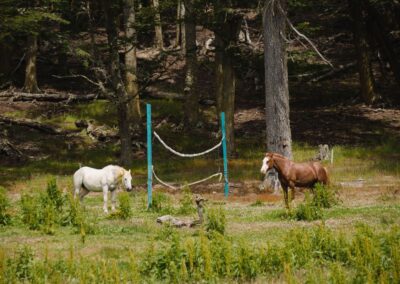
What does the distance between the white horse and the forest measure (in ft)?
0.16

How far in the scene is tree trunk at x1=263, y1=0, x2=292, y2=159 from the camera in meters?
24.2

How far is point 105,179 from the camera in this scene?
18.8m

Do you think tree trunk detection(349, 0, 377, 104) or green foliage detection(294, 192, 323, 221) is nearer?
green foliage detection(294, 192, 323, 221)

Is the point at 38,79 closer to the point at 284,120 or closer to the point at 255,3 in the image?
the point at 255,3

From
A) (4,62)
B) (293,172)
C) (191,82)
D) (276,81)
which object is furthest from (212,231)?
(4,62)

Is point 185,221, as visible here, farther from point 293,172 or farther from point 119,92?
point 119,92

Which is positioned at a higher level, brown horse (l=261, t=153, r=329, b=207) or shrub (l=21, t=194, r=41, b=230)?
brown horse (l=261, t=153, r=329, b=207)

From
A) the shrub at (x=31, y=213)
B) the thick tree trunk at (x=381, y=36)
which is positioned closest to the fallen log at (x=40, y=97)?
the thick tree trunk at (x=381, y=36)

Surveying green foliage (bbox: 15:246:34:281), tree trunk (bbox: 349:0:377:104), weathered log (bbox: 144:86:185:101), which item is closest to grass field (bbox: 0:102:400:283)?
green foliage (bbox: 15:246:34:281)

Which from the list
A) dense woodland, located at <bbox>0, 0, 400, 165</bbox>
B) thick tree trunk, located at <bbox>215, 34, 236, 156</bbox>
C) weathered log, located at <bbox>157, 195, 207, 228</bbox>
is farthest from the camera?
thick tree trunk, located at <bbox>215, 34, 236, 156</bbox>

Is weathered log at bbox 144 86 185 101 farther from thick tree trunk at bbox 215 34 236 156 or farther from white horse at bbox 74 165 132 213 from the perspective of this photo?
white horse at bbox 74 165 132 213

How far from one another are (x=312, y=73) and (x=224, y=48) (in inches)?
629

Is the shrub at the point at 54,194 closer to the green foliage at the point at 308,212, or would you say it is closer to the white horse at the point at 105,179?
the white horse at the point at 105,179

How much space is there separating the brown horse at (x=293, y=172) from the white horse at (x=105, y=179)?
3.50 m
